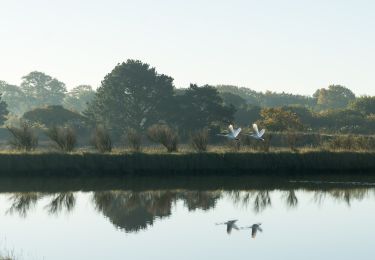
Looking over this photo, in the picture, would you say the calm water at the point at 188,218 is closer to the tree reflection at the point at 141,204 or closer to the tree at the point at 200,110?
the tree reflection at the point at 141,204

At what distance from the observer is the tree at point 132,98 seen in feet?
186

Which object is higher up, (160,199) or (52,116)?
(52,116)

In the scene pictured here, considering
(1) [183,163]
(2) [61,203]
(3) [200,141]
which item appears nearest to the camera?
(2) [61,203]

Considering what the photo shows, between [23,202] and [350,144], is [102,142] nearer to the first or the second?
[23,202]

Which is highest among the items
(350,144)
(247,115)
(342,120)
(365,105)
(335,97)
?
(335,97)

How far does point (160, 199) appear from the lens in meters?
22.8

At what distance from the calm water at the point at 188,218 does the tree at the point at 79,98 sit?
108569 millimetres

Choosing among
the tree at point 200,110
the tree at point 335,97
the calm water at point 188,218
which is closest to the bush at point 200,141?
the calm water at point 188,218

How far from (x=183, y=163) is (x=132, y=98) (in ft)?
97.8

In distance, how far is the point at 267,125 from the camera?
172 ft

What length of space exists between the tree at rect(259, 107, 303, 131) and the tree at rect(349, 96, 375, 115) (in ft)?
65.5

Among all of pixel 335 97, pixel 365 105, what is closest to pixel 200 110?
pixel 365 105

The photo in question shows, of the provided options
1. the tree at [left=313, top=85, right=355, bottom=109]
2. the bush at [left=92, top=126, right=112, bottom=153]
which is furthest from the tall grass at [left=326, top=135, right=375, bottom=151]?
the tree at [left=313, top=85, right=355, bottom=109]

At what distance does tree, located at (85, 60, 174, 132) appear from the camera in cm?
5656
